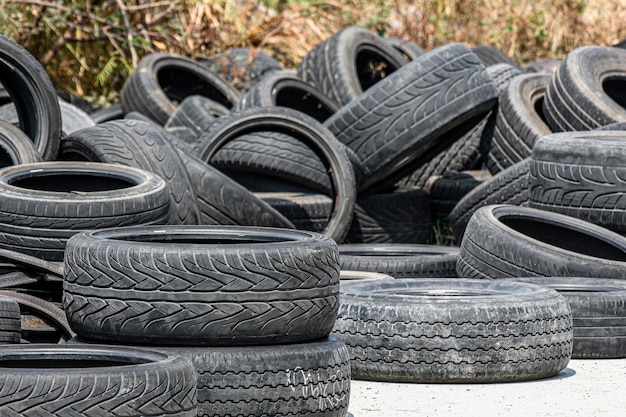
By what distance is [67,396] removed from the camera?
3.11 meters

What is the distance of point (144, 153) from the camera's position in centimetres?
710

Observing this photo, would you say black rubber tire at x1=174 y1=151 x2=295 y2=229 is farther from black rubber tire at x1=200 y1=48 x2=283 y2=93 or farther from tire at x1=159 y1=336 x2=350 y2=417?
black rubber tire at x1=200 y1=48 x2=283 y2=93

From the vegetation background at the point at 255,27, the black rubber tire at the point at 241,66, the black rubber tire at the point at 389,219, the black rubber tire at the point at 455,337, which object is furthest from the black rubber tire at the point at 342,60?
the black rubber tire at the point at 455,337

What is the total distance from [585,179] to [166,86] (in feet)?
26.2

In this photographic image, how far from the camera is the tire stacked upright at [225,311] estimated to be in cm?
384

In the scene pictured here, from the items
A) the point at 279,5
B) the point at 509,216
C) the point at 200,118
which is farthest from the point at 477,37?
the point at 509,216

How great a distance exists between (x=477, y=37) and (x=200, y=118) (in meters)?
11.5

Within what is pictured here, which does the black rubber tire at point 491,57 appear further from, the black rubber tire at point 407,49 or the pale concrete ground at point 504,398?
the pale concrete ground at point 504,398

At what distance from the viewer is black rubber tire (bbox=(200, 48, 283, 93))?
1499 centimetres

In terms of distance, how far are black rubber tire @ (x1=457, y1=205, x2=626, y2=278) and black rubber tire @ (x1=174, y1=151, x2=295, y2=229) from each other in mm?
1523

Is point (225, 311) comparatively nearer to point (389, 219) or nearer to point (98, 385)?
point (98, 385)

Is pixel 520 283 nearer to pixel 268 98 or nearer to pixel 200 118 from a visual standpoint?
pixel 268 98

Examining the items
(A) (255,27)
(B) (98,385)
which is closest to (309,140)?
(B) (98,385)

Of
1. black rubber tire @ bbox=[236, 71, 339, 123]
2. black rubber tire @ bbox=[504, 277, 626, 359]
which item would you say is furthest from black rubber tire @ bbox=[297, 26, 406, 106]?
black rubber tire @ bbox=[504, 277, 626, 359]
